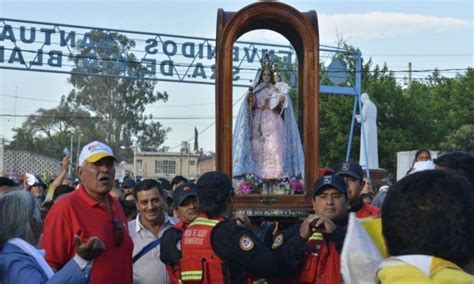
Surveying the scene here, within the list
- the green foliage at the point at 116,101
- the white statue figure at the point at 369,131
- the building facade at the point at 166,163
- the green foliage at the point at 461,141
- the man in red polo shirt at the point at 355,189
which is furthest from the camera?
the building facade at the point at 166,163

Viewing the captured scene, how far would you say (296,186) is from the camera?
800cm

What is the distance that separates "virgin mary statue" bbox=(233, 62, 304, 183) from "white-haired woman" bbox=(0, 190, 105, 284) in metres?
4.06

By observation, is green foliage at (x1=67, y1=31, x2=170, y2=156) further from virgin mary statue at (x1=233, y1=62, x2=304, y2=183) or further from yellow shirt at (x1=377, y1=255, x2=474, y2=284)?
yellow shirt at (x1=377, y1=255, x2=474, y2=284)

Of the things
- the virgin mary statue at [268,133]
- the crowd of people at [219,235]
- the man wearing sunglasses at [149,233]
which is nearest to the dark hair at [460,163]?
the crowd of people at [219,235]

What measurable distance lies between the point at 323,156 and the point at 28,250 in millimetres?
32791

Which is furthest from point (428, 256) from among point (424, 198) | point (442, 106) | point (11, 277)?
point (442, 106)

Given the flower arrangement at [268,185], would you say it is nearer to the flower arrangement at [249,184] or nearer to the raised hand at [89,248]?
the flower arrangement at [249,184]

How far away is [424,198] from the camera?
249cm

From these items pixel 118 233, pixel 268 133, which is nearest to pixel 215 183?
pixel 118 233

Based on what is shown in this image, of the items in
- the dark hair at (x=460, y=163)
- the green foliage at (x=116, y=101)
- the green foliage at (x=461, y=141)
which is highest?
the green foliage at (x=116, y=101)

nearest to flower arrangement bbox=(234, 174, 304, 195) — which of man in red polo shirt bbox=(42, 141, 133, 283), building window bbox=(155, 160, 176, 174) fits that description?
man in red polo shirt bbox=(42, 141, 133, 283)

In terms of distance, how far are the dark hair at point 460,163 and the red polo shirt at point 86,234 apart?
2189 millimetres

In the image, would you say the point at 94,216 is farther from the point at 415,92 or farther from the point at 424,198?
the point at 415,92

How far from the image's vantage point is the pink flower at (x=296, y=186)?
26.1ft
